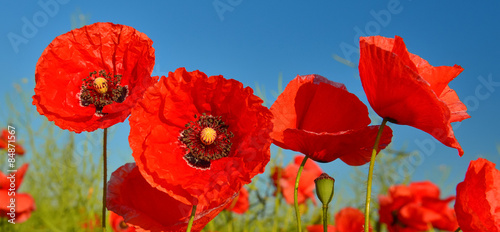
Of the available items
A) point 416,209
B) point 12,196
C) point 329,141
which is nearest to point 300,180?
point 416,209

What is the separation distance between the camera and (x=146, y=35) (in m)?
0.62

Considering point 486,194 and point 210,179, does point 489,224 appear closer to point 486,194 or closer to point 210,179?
point 486,194

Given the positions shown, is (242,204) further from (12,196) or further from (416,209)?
(12,196)

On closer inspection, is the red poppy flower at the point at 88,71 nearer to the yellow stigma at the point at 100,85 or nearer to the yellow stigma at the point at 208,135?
the yellow stigma at the point at 100,85

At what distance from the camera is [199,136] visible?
24.6 inches

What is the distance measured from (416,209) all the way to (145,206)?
1.00m

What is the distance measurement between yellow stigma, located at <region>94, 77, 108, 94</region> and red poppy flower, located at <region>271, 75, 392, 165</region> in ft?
0.87

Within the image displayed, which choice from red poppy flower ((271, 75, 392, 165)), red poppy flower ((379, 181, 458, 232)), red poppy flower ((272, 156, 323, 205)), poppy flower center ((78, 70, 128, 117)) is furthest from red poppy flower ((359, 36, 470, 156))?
red poppy flower ((272, 156, 323, 205))

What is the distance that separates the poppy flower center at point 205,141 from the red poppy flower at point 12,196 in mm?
875

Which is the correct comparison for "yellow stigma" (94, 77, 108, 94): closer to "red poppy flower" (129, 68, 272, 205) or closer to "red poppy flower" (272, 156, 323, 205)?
"red poppy flower" (129, 68, 272, 205)

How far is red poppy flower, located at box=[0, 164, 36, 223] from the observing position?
1329mm

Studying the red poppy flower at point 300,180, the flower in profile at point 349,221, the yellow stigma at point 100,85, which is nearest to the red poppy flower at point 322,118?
the yellow stigma at point 100,85

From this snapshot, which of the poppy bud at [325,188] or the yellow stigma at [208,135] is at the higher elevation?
the yellow stigma at [208,135]

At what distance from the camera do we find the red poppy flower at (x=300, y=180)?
1605mm
